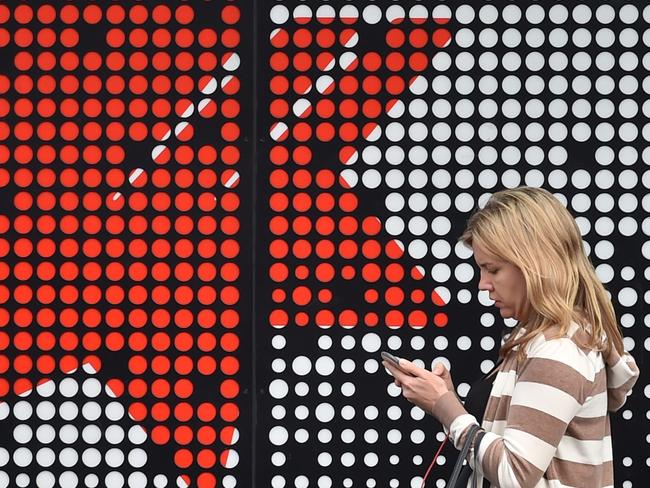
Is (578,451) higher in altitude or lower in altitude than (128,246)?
lower

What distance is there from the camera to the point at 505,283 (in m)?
1.58

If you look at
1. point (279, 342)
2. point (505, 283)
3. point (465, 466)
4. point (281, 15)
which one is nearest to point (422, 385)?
point (465, 466)

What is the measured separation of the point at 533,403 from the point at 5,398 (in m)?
1.89

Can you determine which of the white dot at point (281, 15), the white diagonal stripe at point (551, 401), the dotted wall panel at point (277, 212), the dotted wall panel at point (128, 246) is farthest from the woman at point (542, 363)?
the white dot at point (281, 15)

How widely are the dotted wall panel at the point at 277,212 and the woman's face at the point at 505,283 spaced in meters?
0.85

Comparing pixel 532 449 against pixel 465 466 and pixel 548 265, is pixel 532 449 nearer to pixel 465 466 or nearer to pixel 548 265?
pixel 465 466

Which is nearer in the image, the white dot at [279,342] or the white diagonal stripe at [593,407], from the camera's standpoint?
the white diagonal stripe at [593,407]

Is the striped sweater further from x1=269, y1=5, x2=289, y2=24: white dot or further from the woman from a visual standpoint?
x1=269, y1=5, x2=289, y2=24: white dot

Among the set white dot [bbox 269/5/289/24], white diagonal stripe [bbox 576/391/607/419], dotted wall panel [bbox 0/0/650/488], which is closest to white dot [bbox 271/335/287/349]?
dotted wall panel [bbox 0/0/650/488]

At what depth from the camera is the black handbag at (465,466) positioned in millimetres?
1471

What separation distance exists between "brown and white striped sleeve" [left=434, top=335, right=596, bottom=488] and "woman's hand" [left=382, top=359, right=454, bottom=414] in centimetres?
17

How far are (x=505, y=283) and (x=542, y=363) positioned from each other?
21 cm

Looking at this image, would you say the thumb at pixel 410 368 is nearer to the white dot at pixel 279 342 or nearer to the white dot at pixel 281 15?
the white dot at pixel 279 342

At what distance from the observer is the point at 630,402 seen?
246cm
